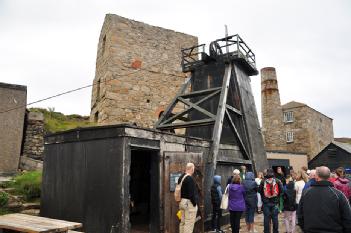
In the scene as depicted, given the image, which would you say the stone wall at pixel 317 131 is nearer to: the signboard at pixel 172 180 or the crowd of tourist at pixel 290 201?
the crowd of tourist at pixel 290 201

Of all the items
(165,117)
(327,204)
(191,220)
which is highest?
(165,117)

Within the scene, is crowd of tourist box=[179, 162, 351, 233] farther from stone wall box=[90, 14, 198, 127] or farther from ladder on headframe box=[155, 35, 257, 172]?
stone wall box=[90, 14, 198, 127]

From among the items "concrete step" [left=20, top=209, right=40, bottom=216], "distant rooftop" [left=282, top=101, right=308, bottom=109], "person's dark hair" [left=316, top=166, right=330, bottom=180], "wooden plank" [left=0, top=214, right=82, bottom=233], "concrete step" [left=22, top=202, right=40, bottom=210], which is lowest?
"concrete step" [left=20, top=209, right=40, bottom=216]

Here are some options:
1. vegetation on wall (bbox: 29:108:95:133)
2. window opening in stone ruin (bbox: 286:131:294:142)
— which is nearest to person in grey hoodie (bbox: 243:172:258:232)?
vegetation on wall (bbox: 29:108:95:133)

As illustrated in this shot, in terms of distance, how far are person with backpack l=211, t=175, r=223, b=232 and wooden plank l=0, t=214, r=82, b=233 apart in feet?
14.8

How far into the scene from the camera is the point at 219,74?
45.6 ft

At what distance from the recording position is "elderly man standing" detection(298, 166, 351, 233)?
165 inches

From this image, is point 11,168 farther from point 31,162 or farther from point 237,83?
point 237,83

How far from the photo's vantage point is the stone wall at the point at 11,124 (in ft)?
40.2

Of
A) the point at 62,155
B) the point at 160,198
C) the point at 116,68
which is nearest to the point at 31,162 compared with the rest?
the point at 62,155

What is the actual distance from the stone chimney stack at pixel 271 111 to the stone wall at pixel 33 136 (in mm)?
23617

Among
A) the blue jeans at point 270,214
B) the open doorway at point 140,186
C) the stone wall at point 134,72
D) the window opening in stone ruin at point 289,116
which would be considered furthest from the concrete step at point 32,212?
the window opening in stone ruin at point 289,116

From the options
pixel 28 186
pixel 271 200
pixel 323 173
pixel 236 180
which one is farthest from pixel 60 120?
pixel 323 173

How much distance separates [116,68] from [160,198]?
9723 mm
